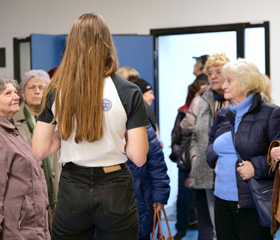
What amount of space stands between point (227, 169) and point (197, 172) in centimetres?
101

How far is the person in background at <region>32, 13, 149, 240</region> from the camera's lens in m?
2.22

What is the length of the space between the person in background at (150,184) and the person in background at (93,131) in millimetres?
1303

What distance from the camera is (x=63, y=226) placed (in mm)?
2309

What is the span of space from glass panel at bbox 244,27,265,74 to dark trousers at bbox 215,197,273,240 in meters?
3.38

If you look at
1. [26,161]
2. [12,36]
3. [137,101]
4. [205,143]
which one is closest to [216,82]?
[205,143]

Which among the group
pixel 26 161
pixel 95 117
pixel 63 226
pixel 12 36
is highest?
pixel 12 36

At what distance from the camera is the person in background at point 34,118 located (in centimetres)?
377

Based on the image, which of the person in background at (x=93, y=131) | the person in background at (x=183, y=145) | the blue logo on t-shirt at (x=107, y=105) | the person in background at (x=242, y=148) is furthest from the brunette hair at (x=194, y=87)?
the blue logo on t-shirt at (x=107, y=105)

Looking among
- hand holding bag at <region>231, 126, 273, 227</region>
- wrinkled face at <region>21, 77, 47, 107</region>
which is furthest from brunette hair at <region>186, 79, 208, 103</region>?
hand holding bag at <region>231, 126, 273, 227</region>

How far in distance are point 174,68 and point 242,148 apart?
4193 millimetres

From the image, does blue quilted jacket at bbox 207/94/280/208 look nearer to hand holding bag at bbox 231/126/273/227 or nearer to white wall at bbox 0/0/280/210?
hand holding bag at bbox 231/126/273/227

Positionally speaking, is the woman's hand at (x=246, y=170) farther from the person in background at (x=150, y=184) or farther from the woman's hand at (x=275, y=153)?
the person in background at (x=150, y=184)

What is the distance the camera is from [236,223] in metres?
3.42

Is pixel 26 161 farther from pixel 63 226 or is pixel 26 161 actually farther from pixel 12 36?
pixel 12 36
